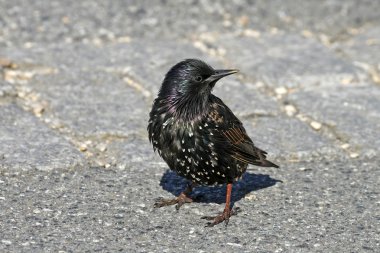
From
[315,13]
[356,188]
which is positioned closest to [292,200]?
[356,188]

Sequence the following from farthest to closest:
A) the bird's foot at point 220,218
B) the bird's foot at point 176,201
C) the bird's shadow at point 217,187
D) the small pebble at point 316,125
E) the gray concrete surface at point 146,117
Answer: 1. the small pebble at point 316,125
2. the bird's shadow at point 217,187
3. the bird's foot at point 176,201
4. the bird's foot at point 220,218
5. the gray concrete surface at point 146,117

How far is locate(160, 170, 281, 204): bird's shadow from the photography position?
18.8 feet

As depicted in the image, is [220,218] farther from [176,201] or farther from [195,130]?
[195,130]

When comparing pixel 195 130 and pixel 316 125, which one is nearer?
Result: pixel 195 130

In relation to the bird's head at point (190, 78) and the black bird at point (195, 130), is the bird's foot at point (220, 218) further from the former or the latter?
the bird's head at point (190, 78)

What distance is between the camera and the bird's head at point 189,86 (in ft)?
17.1

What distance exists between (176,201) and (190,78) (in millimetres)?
826

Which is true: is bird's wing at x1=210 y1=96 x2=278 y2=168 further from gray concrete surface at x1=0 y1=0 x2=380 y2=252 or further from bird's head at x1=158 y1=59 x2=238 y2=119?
gray concrete surface at x1=0 y1=0 x2=380 y2=252

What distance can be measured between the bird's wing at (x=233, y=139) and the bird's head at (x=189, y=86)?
13 centimetres

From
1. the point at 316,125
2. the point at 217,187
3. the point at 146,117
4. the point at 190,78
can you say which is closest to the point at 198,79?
the point at 190,78

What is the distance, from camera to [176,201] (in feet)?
17.9

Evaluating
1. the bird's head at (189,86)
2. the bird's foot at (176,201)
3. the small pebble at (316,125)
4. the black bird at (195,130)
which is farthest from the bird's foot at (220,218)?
the small pebble at (316,125)

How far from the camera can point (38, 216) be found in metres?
5.12

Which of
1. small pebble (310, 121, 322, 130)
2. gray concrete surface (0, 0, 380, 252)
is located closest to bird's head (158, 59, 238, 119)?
gray concrete surface (0, 0, 380, 252)
